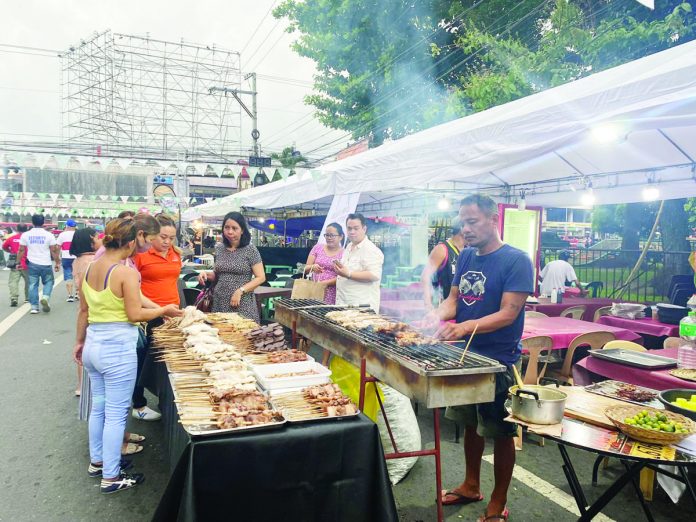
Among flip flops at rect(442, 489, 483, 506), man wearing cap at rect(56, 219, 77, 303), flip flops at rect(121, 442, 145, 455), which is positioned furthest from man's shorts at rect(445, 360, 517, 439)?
man wearing cap at rect(56, 219, 77, 303)

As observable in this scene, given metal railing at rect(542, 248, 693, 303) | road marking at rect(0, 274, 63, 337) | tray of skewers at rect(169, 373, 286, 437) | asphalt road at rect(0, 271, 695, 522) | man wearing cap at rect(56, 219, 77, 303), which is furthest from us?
man wearing cap at rect(56, 219, 77, 303)

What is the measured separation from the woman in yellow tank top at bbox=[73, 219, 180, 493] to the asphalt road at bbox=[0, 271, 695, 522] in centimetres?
30

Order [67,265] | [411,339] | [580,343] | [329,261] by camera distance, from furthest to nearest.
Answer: [67,265], [329,261], [580,343], [411,339]

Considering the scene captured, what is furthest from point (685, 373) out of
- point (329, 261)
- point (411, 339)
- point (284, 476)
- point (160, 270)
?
point (160, 270)

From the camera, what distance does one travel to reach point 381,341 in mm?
3406

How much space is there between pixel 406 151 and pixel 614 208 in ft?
45.9

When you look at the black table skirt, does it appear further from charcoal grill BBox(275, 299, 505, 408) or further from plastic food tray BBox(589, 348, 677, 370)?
plastic food tray BBox(589, 348, 677, 370)

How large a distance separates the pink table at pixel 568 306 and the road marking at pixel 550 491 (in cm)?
404

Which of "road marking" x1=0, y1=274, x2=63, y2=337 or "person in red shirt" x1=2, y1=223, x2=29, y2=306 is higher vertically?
"person in red shirt" x1=2, y1=223, x2=29, y2=306

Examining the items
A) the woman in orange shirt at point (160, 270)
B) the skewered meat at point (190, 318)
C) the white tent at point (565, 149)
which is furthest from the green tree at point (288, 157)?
the skewered meat at point (190, 318)

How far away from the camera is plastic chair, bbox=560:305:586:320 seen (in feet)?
25.9

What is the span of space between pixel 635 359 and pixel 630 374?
0.68 feet

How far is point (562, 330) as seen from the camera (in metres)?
5.88

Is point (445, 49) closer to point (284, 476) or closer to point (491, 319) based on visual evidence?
point (491, 319)
